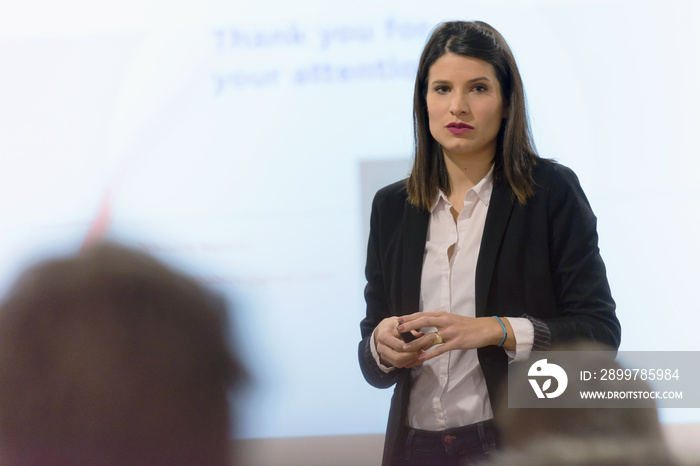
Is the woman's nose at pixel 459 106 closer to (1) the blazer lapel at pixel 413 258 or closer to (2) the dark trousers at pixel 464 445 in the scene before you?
(1) the blazer lapel at pixel 413 258

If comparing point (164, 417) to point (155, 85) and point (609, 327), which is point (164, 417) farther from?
point (609, 327)

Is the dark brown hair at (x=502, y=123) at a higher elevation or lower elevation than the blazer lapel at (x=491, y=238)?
higher

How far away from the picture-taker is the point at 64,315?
5.29 feet

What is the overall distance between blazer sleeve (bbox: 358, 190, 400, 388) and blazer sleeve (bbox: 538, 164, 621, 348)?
0.85ft

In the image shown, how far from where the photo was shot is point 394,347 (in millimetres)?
1115

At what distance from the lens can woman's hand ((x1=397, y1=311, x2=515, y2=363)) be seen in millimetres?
1072

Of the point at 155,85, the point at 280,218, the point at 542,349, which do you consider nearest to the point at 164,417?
the point at 280,218

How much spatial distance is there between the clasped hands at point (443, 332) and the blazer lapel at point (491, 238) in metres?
0.04

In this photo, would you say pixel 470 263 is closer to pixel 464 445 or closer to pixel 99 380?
pixel 464 445

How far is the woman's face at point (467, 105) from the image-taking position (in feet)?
3.85

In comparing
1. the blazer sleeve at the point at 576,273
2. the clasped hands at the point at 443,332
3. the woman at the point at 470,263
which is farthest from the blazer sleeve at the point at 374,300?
the blazer sleeve at the point at 576,273

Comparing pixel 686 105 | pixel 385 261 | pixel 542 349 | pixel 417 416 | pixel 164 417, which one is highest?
pixel 686 105

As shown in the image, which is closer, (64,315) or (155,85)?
(64,315)

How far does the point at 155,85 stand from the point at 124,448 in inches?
31.6
